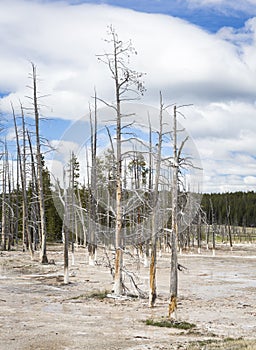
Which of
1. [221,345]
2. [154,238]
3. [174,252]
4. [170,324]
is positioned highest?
[154,238]

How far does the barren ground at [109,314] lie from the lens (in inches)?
534

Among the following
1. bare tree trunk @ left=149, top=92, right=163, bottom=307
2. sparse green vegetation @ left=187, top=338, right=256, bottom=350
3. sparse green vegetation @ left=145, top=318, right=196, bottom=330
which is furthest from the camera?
bare tree trunk @ left=149, top=92, right=163, bottom=307

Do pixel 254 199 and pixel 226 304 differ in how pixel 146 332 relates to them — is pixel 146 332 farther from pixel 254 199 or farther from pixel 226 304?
pixel 254 199

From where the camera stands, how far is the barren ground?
13555 mm

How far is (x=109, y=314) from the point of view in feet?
60.5

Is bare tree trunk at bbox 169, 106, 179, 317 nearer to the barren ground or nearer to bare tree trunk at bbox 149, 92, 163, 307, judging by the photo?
the barren ground

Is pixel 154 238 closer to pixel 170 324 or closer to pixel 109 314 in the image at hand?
pixel 109 314

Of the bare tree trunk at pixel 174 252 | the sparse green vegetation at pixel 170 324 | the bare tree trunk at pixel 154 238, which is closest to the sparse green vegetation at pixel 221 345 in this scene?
the sparse green vegetation at pixel 170 324

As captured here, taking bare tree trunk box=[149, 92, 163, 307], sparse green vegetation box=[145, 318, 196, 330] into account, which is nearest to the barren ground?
sparse green vegetation box=[145, 318, 196, 330]

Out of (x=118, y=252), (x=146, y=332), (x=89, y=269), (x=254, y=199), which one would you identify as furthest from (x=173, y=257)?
(x=254, y=199)

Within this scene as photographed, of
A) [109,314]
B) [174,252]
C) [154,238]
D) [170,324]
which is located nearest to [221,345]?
[170,324]

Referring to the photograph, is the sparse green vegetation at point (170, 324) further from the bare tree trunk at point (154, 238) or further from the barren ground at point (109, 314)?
the bare tree trunk at point (154, 238)

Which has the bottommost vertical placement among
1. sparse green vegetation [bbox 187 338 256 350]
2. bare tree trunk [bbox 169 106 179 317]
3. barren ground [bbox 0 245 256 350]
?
barren ground [bbox 0 245 256 350]

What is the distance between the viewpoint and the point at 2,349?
41.6 ft
